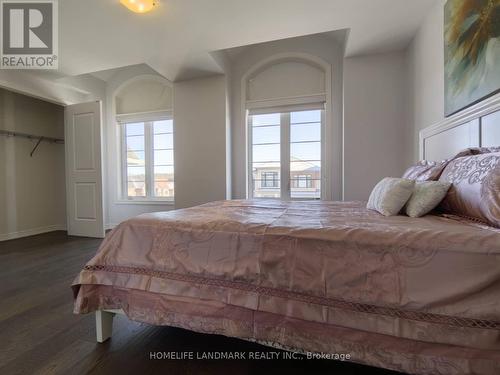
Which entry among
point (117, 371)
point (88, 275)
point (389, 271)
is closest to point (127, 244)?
point (88, 275)

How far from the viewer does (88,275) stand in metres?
1.26

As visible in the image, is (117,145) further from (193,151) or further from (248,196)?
(248,196)

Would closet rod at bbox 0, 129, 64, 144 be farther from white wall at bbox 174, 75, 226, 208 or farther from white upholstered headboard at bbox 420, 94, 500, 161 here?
white upholstered headboard at bbox 420, 94, 500, 161

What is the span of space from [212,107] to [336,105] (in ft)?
5.87

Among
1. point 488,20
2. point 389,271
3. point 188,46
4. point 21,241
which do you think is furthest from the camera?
point 21,241

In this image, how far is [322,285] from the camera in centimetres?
95

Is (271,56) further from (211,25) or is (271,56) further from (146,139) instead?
(146,139)

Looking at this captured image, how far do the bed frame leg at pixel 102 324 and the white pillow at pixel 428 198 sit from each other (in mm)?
1778

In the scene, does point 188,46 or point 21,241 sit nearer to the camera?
point 188,46

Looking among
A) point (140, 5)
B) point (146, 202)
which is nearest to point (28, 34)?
point (140, 5)

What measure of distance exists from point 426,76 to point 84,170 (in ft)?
16.0

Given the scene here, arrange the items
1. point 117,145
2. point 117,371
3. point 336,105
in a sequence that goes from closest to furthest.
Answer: point 117,371 → point 336,105 → point 117,145

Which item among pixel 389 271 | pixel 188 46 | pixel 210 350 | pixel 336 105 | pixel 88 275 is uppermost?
pixel 188 46

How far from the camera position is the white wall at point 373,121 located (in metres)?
2.90
